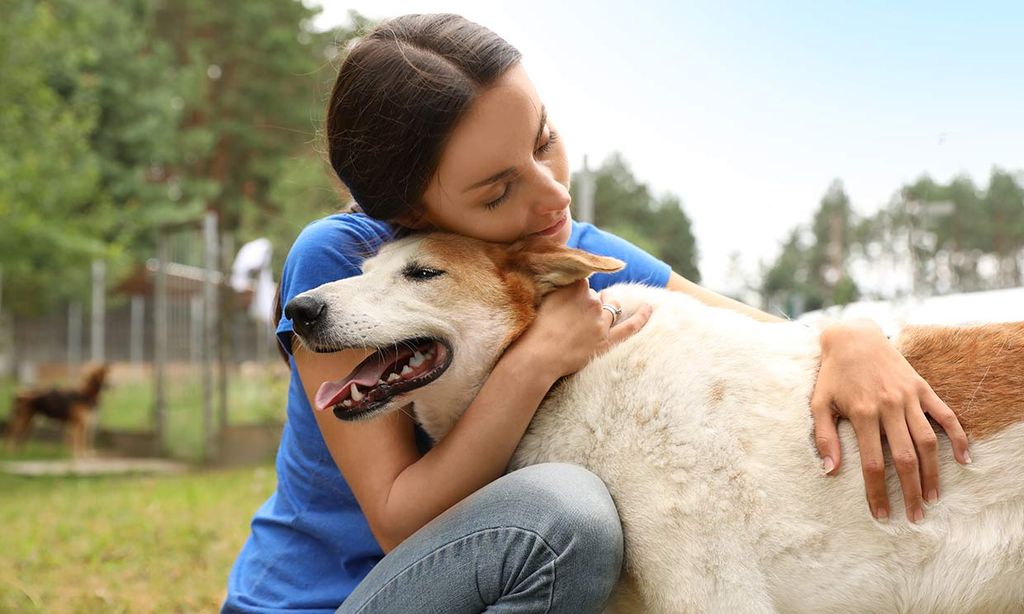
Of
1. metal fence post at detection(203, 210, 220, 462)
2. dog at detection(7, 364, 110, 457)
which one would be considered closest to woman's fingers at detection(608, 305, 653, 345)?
metal fence post at detection(203, 210, 220, 462)

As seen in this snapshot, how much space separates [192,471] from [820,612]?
879cm

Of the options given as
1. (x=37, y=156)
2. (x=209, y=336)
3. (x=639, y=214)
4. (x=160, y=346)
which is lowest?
(x=160, y=346)

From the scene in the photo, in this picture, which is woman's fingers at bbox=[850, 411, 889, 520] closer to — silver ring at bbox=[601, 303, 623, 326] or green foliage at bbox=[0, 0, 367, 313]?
silver ring at bbox=[601, 303, 623, 326]

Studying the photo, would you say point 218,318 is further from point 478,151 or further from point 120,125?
point 120,125

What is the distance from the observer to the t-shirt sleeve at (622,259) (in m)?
2.62

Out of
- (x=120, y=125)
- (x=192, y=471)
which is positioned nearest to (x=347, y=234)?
(x=192, y=471)

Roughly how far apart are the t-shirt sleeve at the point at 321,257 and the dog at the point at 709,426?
11cm

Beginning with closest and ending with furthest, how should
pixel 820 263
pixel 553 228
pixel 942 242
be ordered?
pixel 553 228 < pixel 942 242 < pixel 820 263

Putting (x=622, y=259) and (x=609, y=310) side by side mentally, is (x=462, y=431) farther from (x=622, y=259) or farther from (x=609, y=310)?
(x=622, y=259)

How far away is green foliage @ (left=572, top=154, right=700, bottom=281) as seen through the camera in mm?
6766

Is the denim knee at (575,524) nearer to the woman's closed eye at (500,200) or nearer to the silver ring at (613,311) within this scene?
the silver ring at (613,311)

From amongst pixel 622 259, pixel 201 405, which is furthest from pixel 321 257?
pixel 201 405

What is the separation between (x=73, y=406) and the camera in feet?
37.2

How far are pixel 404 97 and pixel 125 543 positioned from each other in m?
4.36
